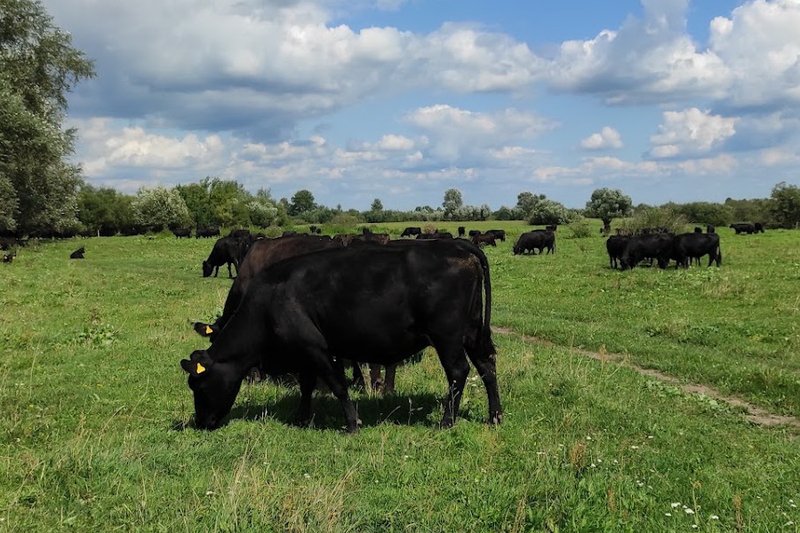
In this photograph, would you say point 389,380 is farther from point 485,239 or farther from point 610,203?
point 610,203

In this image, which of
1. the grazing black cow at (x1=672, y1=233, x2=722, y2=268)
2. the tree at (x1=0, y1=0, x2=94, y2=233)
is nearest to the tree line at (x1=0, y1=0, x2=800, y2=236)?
the tree at (x1=0, y1=0, x2=94, y2=233)

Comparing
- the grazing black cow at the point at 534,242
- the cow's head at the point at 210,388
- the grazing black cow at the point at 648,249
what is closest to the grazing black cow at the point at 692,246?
the grazing black cow at the point at 648,249

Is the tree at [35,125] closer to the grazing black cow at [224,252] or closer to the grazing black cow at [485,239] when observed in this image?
the grazing black cow at [224,252]

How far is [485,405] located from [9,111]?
37.3 metres

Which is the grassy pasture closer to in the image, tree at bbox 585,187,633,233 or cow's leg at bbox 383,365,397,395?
cow's leg at bbox 383,365,397,395

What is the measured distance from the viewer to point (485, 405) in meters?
8.78

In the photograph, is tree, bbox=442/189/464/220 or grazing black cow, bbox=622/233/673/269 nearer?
grazing black cow, bbox=622/233/673/269

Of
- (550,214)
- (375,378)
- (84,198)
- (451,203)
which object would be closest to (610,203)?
(550,214)

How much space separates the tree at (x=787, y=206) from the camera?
89500 millimetres

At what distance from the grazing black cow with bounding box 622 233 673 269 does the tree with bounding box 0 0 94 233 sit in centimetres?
3458

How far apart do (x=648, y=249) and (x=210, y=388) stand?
2784 centimetres

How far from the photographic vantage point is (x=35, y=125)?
122 ft

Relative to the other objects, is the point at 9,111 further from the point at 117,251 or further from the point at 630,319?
the point at 630,319

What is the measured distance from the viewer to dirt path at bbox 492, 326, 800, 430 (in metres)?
9.01
